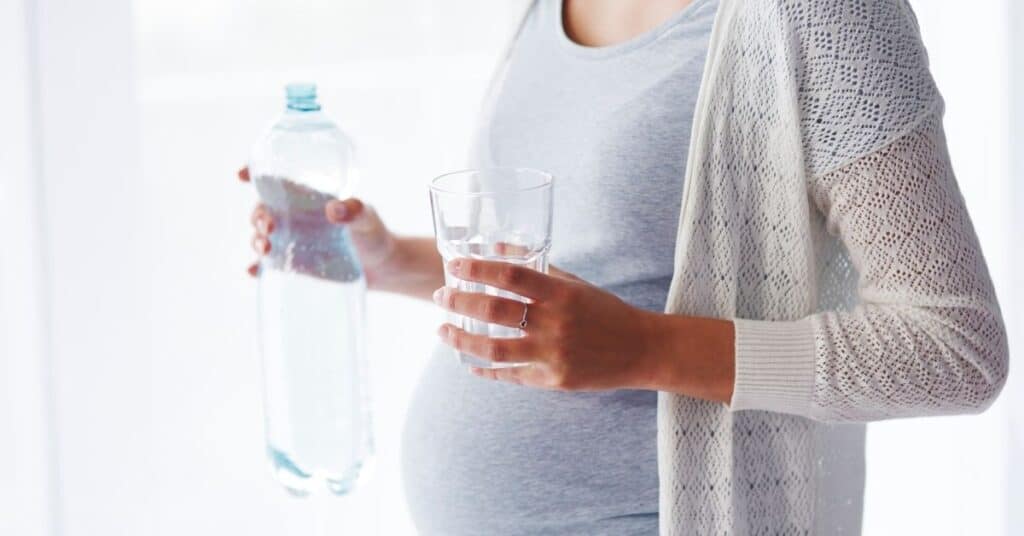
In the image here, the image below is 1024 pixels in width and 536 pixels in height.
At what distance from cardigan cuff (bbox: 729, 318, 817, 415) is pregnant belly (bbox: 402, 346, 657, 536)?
0.17 m

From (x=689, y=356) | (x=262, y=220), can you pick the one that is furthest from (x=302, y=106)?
(x=689, y=356)

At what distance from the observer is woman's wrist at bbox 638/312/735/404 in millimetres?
859

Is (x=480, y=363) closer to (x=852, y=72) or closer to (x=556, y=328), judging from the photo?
(x=556, y=328)

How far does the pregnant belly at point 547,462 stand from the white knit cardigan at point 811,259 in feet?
0.26

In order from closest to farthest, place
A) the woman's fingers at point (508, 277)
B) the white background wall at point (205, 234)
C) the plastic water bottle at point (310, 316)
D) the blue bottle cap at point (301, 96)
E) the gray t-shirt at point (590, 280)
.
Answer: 1. the woman's fingers at point (508, 277)
2. the gray t-shirt at point (590, 280)
3. the blue bottle cap at point (301, 96)
4. the plastic water bottle at point (310, 316)
5. the white background wall at point (205, 234)

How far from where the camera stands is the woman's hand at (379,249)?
113 centimetres

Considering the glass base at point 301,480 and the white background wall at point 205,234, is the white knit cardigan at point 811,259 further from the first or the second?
the white background wall at point 205,234

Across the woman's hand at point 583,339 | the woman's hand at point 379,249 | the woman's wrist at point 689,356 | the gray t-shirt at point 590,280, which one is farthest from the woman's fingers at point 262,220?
the woman's wrist at point 689,356

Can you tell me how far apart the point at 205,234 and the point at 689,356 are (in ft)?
3.97

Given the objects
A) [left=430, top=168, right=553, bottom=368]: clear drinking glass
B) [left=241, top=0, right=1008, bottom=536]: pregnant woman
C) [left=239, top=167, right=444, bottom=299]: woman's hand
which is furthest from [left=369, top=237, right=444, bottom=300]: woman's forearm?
[left=430, top=168, right=553, bottom=368]: clear drinking glass

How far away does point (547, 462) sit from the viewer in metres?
1.04

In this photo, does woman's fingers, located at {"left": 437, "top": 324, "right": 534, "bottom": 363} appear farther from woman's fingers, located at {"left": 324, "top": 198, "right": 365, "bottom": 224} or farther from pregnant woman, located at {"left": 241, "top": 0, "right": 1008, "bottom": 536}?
woman's fingers, located at {"left": 324, "top": 198, "right": 365, "bottom": 224}

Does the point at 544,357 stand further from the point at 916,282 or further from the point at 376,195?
the point at 376,195

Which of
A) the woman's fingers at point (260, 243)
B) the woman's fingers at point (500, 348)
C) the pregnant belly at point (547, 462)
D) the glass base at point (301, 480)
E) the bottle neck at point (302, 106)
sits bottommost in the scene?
the glass base at point (301, 480)
